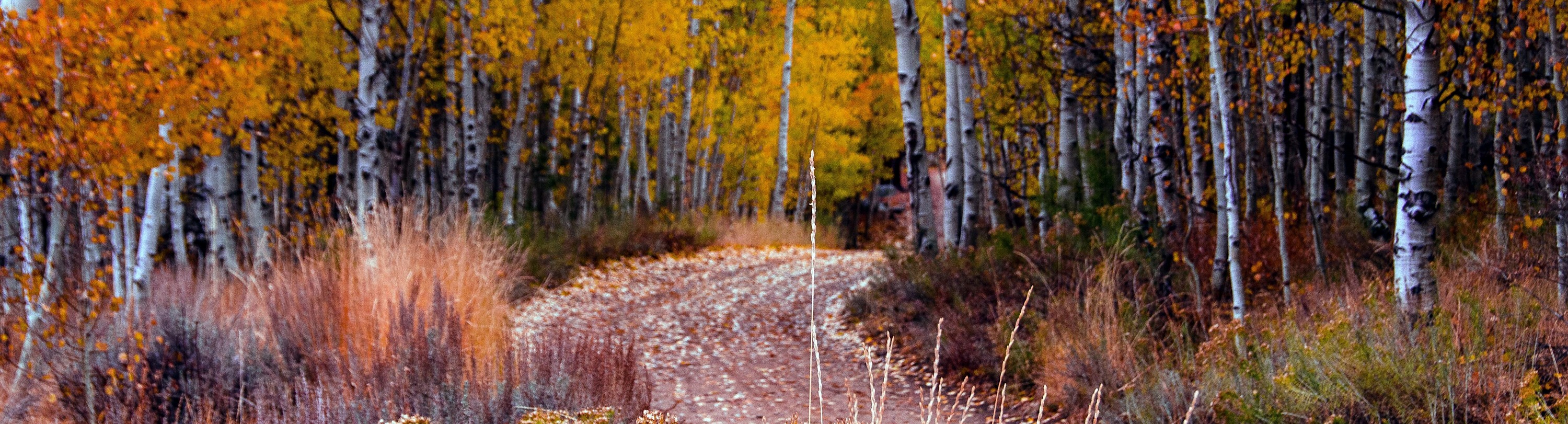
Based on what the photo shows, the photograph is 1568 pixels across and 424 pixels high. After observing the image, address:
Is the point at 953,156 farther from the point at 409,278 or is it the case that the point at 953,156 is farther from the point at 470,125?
the point at 470,125

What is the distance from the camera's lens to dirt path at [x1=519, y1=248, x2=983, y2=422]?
19.0 feet

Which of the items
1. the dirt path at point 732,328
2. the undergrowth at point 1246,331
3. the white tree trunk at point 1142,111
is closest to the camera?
the undergrowth at point 1246,331

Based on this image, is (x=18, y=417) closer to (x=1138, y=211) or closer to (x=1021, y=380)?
(x=1021, y=380)

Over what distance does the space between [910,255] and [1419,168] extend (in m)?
5.61

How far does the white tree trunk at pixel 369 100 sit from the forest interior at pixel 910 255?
4 cm

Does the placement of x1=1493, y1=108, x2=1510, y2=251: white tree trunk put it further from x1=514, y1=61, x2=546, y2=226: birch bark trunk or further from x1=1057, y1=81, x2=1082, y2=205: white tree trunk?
x1=514, y1=61, x2=546, y2=226: birch bark trunk

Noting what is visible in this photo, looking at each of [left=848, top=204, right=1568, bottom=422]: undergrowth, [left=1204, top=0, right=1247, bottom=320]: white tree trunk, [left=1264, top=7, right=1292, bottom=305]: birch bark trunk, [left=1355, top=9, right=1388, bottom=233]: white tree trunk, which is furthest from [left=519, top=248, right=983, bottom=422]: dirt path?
[left=1355, top=9, right=1388, bottom=233]: white tree trunk

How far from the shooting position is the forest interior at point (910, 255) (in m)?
4.18

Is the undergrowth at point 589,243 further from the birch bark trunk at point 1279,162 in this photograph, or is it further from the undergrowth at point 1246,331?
the birch bark trunk at point 1279,162

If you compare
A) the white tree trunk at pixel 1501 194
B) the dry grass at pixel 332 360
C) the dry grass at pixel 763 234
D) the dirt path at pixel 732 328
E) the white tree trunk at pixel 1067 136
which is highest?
the white tree trunk at pixel 1067 136

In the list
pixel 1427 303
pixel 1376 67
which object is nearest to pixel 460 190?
pixel 1376 67

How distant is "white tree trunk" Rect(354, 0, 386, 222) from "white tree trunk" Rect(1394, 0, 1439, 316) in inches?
298

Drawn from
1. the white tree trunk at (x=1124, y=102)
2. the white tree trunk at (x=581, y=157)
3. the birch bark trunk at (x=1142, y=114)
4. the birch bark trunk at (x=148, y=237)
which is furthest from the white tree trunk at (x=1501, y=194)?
the white tree trunk at (x=581, y=157)

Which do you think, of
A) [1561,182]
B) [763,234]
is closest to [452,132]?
[763,234]
